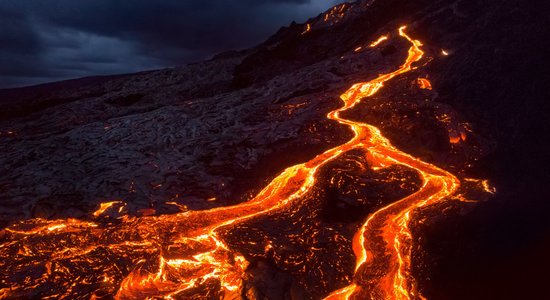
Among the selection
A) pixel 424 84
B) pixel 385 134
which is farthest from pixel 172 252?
pixel 424 84

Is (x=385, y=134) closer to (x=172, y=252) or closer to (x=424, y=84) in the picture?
(x=424, y=84)

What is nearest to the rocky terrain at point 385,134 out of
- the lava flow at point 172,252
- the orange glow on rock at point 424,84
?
the orange glow on rock at point 424,84

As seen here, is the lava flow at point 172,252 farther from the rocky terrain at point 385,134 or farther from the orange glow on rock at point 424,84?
the orange glow on rock at point 424,84

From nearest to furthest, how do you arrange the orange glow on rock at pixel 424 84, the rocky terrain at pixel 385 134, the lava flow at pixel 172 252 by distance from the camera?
the lava flow at pixel 172 252 < the rocky terrain at pixel 385 134 < the orange glow on rock at pixel 424 84

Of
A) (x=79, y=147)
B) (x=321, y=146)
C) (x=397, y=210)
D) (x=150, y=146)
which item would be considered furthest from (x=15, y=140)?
(x=397, y=210)

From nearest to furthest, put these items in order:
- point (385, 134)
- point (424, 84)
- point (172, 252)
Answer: point (172, 252)
point (385, 134)
point (424, 84)
